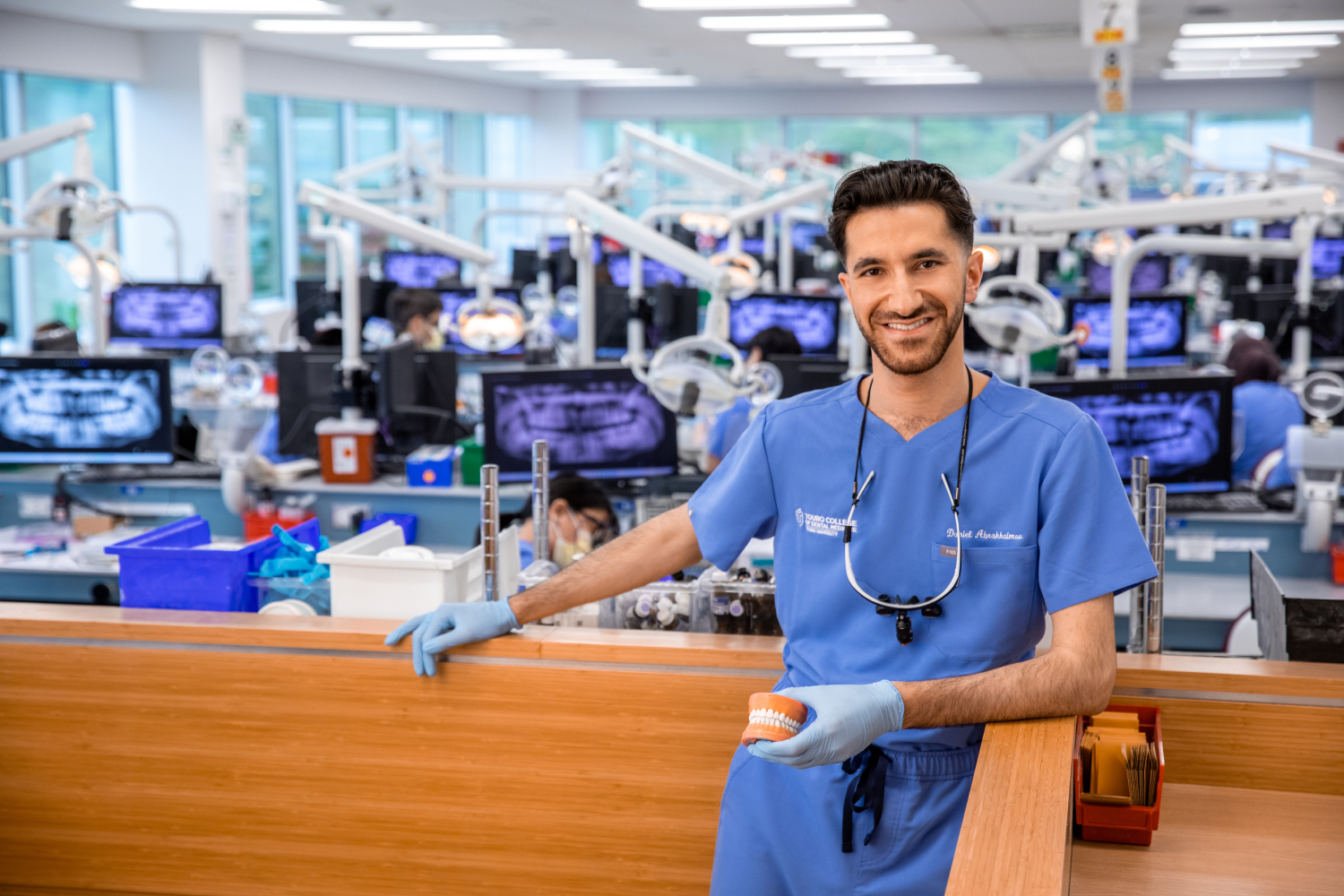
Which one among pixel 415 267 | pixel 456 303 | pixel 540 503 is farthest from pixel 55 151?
pixel 540 503

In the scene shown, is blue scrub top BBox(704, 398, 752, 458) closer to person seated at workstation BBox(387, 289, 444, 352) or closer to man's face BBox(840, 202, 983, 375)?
person seated at workstation BBox(387, 289, 444, 352)

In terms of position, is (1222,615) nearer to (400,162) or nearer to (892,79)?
(400,162)

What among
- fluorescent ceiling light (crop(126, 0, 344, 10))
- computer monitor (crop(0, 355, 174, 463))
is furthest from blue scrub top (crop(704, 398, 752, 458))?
fluorescent ceiling light (crop(126, 0, 344, 10))

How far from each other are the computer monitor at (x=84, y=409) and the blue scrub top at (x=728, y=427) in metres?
1.86

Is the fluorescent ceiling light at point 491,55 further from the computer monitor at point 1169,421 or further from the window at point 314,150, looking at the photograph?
the computer monitor at point 1169,421

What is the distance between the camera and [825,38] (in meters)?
11.3

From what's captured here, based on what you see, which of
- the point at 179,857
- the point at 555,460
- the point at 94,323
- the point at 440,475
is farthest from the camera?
the point at 94,323

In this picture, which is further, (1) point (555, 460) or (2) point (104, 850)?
(1) point (555, 460)

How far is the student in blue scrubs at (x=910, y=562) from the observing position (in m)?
1.66

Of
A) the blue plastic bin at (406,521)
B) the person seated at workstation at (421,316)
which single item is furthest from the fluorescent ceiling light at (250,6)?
the blue plastic bin at (406,521)

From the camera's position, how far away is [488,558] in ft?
7.48

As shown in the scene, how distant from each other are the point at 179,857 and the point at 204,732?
9.6 inches

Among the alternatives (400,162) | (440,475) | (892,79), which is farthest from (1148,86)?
(440,475)

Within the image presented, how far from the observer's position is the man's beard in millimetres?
1698
